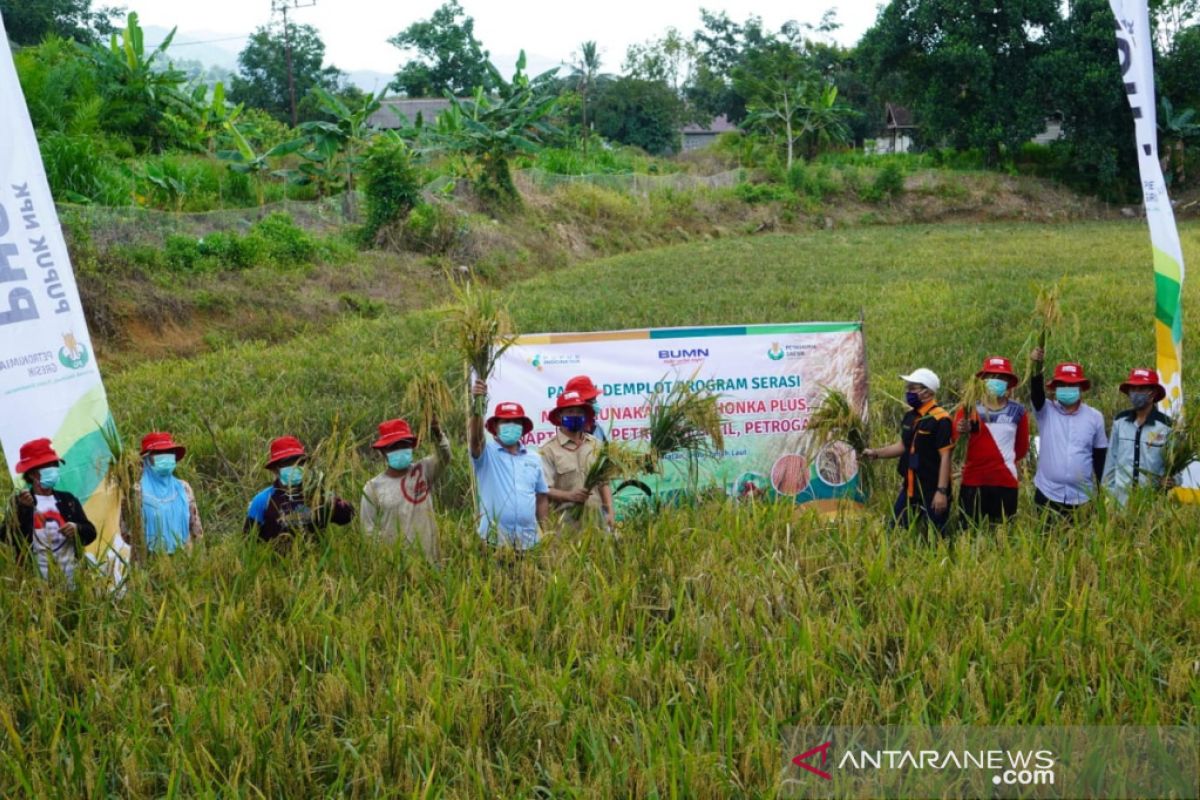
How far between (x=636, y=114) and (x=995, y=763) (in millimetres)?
59692

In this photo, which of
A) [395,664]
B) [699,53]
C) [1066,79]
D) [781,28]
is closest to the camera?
[395,664]

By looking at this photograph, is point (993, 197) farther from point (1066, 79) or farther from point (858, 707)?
point (858, 707)

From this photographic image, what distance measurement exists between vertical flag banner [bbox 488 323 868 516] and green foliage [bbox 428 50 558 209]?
2134cm

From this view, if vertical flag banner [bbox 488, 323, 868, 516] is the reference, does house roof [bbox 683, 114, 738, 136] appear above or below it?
above

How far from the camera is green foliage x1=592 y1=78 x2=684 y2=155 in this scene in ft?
200

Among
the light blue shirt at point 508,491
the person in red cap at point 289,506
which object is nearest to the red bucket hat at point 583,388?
the light blue shirt at point 508,491

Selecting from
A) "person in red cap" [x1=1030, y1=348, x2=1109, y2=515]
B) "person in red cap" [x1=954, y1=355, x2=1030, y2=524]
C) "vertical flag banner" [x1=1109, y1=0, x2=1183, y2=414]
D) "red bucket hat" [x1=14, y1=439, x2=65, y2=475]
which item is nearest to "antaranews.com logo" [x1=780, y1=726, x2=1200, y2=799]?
"person in red cap" [x1=954, y1=355, x2=1030, y2=524]

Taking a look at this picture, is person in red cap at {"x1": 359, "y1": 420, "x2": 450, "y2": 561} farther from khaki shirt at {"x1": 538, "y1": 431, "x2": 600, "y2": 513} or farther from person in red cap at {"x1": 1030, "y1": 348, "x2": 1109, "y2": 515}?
person in red cap at {"x1": 1030, "y1": 348, "x2": 1109, "y2": 515}

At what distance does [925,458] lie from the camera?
22.0ft

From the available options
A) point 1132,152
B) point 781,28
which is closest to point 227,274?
point 1132,152

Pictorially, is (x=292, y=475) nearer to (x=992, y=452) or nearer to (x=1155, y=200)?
(x=992, y=452)

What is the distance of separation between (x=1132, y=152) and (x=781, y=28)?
26765 millimetres

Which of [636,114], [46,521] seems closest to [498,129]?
[46,521]

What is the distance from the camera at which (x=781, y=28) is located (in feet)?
225
